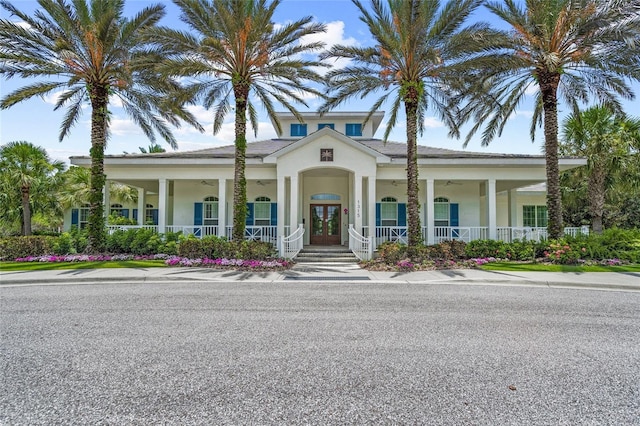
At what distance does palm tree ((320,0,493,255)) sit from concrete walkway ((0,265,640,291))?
283cm

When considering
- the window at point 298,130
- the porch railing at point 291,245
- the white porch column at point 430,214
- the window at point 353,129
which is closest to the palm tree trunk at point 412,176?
the white porch column at point 430,214

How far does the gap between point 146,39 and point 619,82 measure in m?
19.0

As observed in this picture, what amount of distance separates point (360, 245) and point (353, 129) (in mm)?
10695

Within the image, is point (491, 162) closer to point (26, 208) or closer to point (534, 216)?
point (534, 216)

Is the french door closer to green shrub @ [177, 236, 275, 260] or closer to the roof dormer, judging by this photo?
the roof dormer

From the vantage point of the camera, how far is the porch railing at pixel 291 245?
606 inches

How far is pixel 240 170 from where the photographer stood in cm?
1500

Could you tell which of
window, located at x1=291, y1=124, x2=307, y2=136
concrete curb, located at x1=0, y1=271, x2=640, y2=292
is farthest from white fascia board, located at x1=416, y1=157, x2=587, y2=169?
window, located at x1=291, y1=124, x2=307, y2=136

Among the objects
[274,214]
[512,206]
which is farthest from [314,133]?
[512,206]

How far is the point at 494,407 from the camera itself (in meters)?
3.40

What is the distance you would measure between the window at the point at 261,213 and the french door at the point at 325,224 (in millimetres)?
2533

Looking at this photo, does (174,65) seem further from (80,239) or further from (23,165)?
(23,165)

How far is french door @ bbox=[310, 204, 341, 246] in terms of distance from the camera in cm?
2061

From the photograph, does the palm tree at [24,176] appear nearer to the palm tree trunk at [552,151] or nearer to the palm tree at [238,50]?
the palm tree at [238,50]
